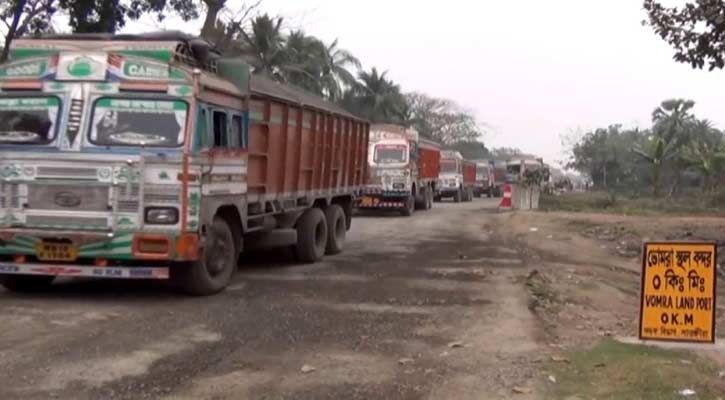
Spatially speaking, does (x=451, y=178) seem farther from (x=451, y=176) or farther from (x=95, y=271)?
(x=95, y=271)

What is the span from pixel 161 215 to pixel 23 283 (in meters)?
2.32

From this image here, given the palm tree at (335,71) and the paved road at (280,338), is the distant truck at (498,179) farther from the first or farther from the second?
the paved road at (280,338)

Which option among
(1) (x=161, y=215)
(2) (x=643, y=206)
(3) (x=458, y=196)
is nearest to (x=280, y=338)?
(1) (x=161, y=215)

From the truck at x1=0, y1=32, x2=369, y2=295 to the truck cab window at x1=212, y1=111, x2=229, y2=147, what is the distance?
12 mm

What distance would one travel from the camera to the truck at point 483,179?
5572 centimetres

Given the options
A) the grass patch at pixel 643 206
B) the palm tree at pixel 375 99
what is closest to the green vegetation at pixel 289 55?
the palm tree at pixel 375 99

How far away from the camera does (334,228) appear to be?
15.2 meters

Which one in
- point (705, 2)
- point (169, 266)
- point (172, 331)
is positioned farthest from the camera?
point (705, 2)

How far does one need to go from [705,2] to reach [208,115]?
28.9 ft

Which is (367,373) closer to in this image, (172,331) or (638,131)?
(172,331)

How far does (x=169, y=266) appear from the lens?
9477 mm

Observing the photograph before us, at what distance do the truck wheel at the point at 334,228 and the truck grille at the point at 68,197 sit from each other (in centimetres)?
647

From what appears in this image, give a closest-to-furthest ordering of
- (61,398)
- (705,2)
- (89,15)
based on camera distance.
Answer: (61,398)
(705,2)
(89,15)

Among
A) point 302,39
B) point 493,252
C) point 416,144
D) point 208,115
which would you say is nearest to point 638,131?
point 302,39
